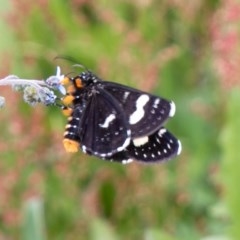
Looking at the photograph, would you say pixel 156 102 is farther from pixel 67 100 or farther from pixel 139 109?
pixel 67 100

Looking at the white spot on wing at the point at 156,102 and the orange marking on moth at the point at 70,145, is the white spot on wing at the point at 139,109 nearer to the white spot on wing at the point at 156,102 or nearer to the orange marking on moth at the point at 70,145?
the white spot on wing at the point at 156,102

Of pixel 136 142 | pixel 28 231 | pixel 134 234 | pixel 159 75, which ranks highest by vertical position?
pixel 159 75

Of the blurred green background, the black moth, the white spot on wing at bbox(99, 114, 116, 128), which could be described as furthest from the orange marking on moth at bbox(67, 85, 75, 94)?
the blurred green background

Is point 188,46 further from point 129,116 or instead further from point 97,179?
point 129,116

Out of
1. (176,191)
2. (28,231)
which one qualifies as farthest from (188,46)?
(28,231)

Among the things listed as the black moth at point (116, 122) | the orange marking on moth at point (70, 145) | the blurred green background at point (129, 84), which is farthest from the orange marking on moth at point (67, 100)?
A: the blurred green background at point (129, 84)

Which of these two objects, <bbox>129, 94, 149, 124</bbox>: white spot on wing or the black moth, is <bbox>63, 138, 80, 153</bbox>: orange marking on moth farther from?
<bbox>129, 94, 149, 124</bbox>: white spot on wing
